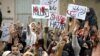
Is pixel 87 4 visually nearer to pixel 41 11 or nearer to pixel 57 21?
pixel 41 11

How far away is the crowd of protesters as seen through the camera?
22.4 feet

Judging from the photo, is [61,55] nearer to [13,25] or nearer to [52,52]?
[52,52]

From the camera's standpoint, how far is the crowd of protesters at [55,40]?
681cm

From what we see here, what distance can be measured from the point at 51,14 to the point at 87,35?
109cm

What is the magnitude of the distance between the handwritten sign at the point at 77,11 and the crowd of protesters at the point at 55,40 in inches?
4.7

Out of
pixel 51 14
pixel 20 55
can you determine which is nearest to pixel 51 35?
pixel 51 14

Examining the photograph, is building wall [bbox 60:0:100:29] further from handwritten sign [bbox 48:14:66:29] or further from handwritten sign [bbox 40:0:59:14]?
handwritten sign [bbox 48:14:66:29]

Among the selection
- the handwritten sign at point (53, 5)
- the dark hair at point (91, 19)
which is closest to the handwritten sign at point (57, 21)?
the handwritten sign at point (53, 5)

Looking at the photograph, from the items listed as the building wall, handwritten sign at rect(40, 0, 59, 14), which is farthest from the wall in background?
handwritten sign at rect(40, 0, 59, 14)

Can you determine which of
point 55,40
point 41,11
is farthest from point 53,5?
point 55,40

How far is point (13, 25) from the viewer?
7.67m

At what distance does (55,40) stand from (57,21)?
0.79m

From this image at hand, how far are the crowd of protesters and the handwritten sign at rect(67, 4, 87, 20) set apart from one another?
12 centimetres

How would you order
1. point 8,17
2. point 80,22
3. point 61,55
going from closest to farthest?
point 61,55
point 80,22
point 8,17
